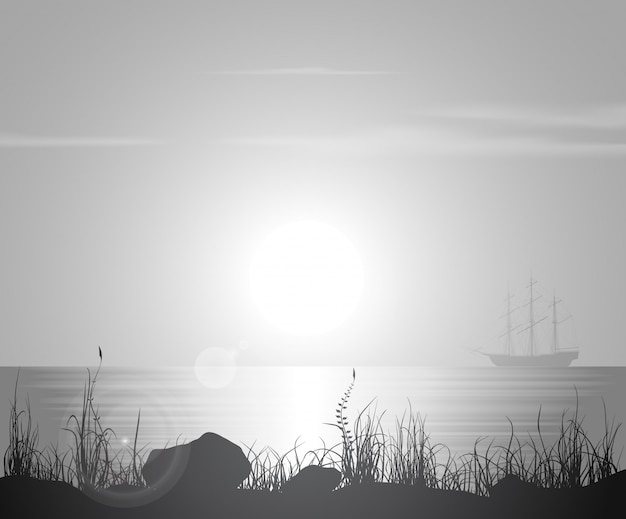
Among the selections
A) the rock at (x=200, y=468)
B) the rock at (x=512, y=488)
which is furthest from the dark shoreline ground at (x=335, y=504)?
the rock at (x=200, y=468)

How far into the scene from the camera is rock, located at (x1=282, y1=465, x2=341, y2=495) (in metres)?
10.1

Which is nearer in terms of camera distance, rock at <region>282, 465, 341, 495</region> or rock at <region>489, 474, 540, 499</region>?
rock at <region>489, 474, 540, 499</region>

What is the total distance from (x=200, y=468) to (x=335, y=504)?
146 cm

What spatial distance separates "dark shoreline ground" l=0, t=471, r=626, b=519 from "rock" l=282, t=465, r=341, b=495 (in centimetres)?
8

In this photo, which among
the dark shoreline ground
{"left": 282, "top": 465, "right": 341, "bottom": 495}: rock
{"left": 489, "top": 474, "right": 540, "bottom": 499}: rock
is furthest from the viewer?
{"left": 282, "top": 465, "right": 341, "bottom": 495}: rock

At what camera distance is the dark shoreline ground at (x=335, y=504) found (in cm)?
973

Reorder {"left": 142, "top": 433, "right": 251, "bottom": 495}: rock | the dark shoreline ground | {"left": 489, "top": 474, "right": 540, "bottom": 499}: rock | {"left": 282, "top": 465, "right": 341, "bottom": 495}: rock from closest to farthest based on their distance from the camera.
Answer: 1. the dark shoreline ground
2. {"left": 489, "top": 474, "right": 540, "bottom": 499}: rock
3. {"left": 282, "top": 465, "right": 341, "bottom": 495}: rock
4. {"left": 142, "top": 433, "right": 251, "bottom": 495}: rock

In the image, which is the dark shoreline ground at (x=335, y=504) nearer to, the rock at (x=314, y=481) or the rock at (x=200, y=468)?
the rock at (x=314, y=481)

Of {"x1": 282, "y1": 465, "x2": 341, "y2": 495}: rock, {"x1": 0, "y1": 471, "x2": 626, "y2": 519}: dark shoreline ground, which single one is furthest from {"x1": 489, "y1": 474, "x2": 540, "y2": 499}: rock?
{"x1": 282, "y1": 465, "x2": 341, "y2": 495}: rock

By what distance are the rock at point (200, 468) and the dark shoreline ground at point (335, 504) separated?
24 cm

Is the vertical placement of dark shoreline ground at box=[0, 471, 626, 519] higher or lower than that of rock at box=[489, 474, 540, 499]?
lower

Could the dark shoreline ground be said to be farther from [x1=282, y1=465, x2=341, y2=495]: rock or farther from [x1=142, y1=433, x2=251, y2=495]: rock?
[x1=142, y1=433, x2=251, y2=495]: rock

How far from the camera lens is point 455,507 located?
32.0 ft

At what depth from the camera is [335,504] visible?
9891 millimetres
